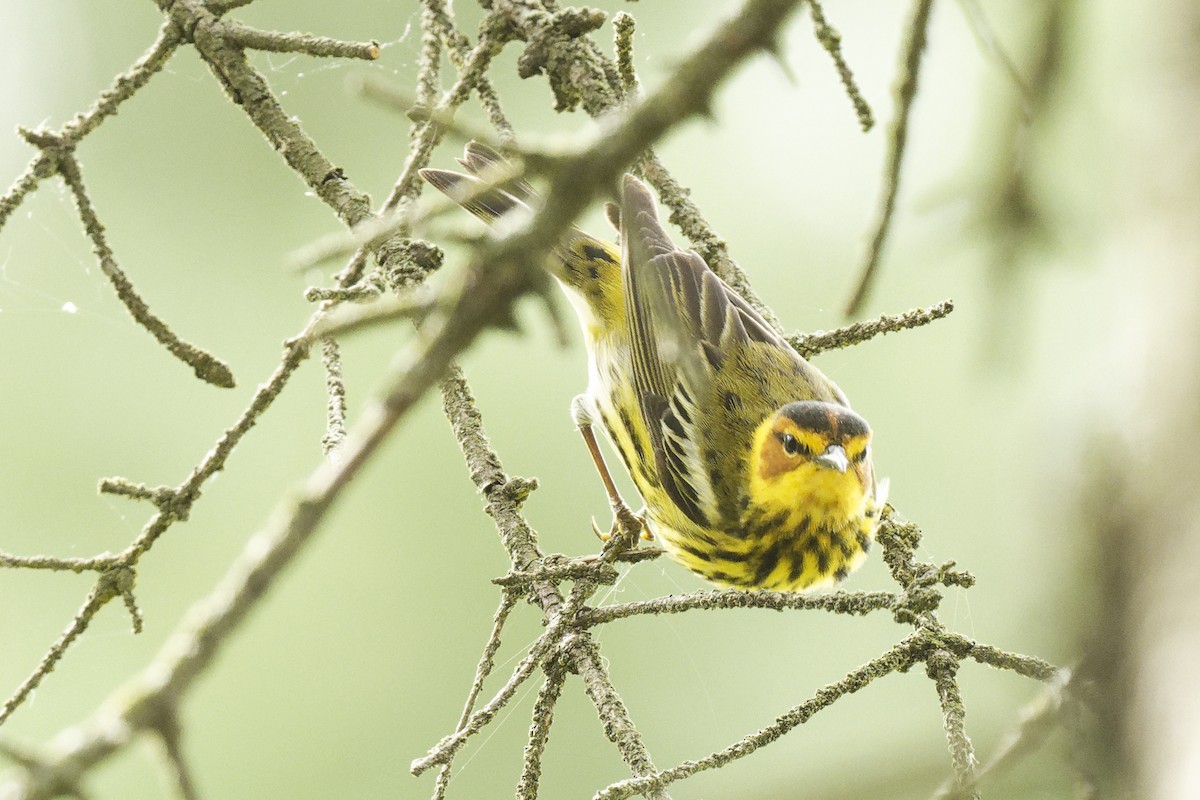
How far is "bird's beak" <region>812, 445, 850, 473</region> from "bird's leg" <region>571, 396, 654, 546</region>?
730 mm

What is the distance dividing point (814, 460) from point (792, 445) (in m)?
0.09

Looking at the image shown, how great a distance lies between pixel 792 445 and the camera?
10.8ft

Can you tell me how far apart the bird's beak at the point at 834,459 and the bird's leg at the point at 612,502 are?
0.73 metres

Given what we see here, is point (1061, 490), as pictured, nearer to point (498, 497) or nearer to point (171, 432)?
point (498, 497)

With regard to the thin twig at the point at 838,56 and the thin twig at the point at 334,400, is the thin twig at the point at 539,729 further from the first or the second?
the thin twig at the point at 838,56

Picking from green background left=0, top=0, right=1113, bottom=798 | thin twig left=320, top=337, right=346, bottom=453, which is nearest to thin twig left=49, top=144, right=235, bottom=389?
thin twig left=320, top=337, right=346, bottom=453

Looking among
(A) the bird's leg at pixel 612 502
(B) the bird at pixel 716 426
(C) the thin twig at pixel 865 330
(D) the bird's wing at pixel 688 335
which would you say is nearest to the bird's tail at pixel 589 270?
(B) the bird at pixel 716 426

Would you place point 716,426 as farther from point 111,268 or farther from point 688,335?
point 111,268

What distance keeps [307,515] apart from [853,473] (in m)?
2.62

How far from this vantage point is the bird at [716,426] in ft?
10.9

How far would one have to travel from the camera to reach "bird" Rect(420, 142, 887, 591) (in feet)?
10.9

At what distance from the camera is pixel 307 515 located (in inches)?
33.9

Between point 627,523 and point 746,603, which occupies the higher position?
point 627,523

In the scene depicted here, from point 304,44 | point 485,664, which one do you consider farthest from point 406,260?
point 485,664
